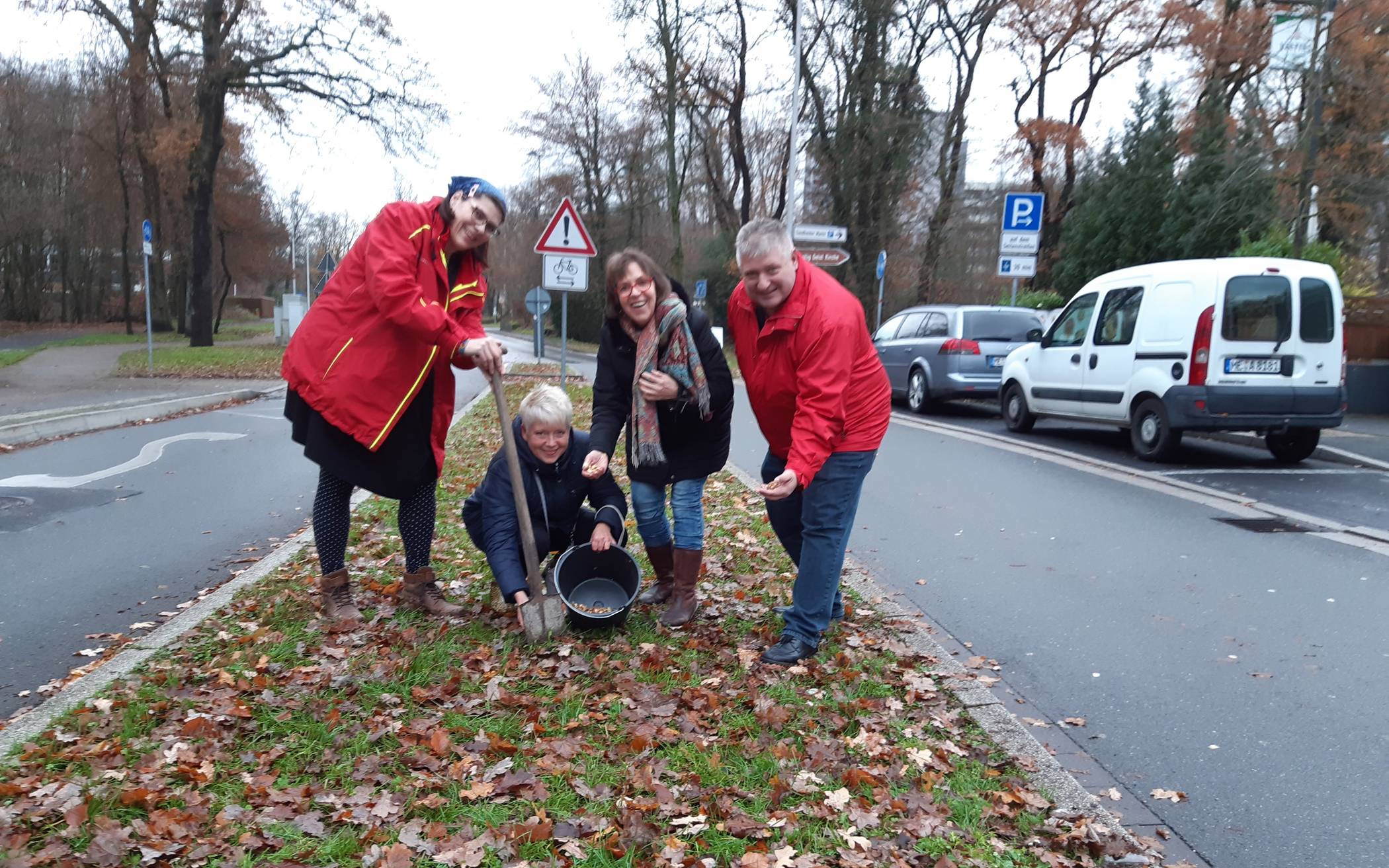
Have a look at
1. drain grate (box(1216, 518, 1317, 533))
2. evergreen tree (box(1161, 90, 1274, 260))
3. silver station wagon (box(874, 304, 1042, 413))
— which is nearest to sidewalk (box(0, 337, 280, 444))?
silver station wagon (box(874, 304, 1042, 413))

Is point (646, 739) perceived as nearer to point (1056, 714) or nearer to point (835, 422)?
point (835, 422)

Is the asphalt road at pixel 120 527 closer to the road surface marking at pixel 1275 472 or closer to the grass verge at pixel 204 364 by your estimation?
the road surface marking at pixel 1275 472

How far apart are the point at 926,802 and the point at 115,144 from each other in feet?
138

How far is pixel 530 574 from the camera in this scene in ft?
14.0

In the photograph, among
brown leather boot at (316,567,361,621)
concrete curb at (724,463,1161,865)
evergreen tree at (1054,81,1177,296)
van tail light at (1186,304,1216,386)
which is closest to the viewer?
concrete curb at (724,463,1161,865)

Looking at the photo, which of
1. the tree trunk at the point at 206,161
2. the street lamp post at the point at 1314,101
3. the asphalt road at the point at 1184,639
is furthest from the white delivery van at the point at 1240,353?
the tree trunk at the point at 206,161

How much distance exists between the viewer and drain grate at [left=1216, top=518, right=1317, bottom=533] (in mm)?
7148

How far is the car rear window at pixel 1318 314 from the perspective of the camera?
9.78 meters

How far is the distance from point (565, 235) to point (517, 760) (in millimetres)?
10703

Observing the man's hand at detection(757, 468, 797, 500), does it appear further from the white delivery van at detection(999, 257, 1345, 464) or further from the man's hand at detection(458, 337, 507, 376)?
the white delivery van at detection(999, 257, 1345, 464)

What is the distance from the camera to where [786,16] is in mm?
29406

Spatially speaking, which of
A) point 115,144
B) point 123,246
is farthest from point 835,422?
point 123,246

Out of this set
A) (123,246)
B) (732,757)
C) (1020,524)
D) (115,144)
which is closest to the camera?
(732,757)

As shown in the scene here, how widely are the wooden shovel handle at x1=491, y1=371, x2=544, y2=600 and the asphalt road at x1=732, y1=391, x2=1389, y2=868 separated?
207cm
